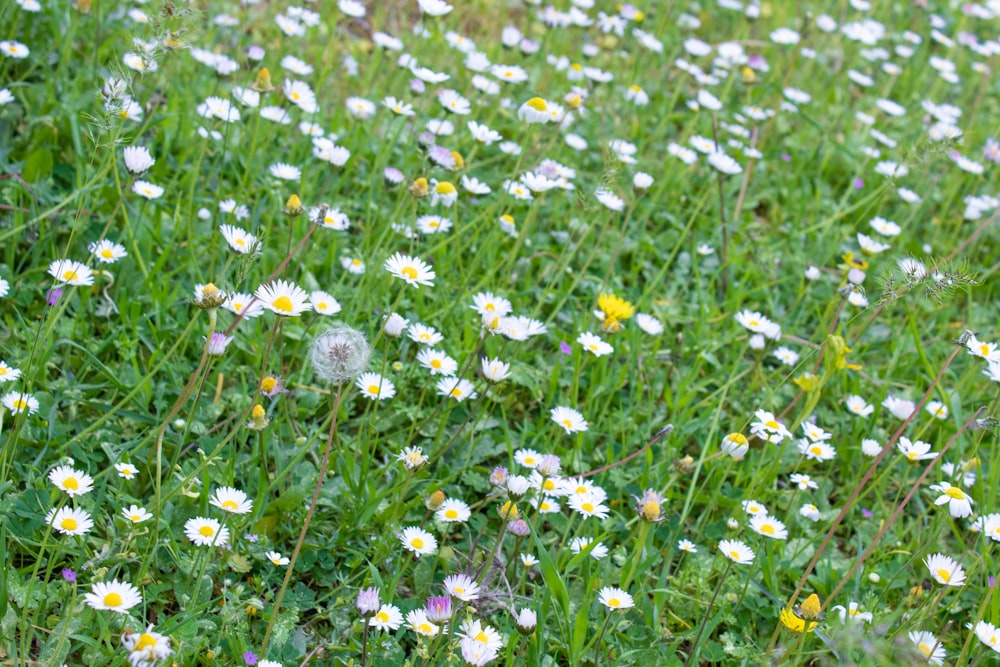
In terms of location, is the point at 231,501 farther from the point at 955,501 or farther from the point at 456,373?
the point at 955,501

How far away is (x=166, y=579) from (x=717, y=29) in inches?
149

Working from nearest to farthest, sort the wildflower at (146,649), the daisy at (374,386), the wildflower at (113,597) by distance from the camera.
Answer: the wildflower at (146,649) < the wildflower at (113,597) < the daisy at (374,386)

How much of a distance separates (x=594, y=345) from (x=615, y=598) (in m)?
0.69

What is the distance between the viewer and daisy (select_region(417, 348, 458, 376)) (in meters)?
2.19

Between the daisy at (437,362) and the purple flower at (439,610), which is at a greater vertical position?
the purple flower at (439,610)

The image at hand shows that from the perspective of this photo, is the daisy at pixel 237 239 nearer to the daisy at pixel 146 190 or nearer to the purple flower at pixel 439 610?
the daisy at pixel 146 190

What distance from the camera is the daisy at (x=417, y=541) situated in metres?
1.78

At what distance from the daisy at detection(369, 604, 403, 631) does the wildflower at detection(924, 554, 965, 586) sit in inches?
39.8

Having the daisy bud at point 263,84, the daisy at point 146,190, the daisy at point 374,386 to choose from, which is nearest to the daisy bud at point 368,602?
the daisy at point 374,386

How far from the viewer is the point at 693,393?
2482mm

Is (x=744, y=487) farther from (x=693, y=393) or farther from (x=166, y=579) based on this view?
(x=166, y=579)

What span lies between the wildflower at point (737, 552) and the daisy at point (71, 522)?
1.14 metres

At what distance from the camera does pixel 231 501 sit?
172cm

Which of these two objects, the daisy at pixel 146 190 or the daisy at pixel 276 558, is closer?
the daisy at pixel 276 558
